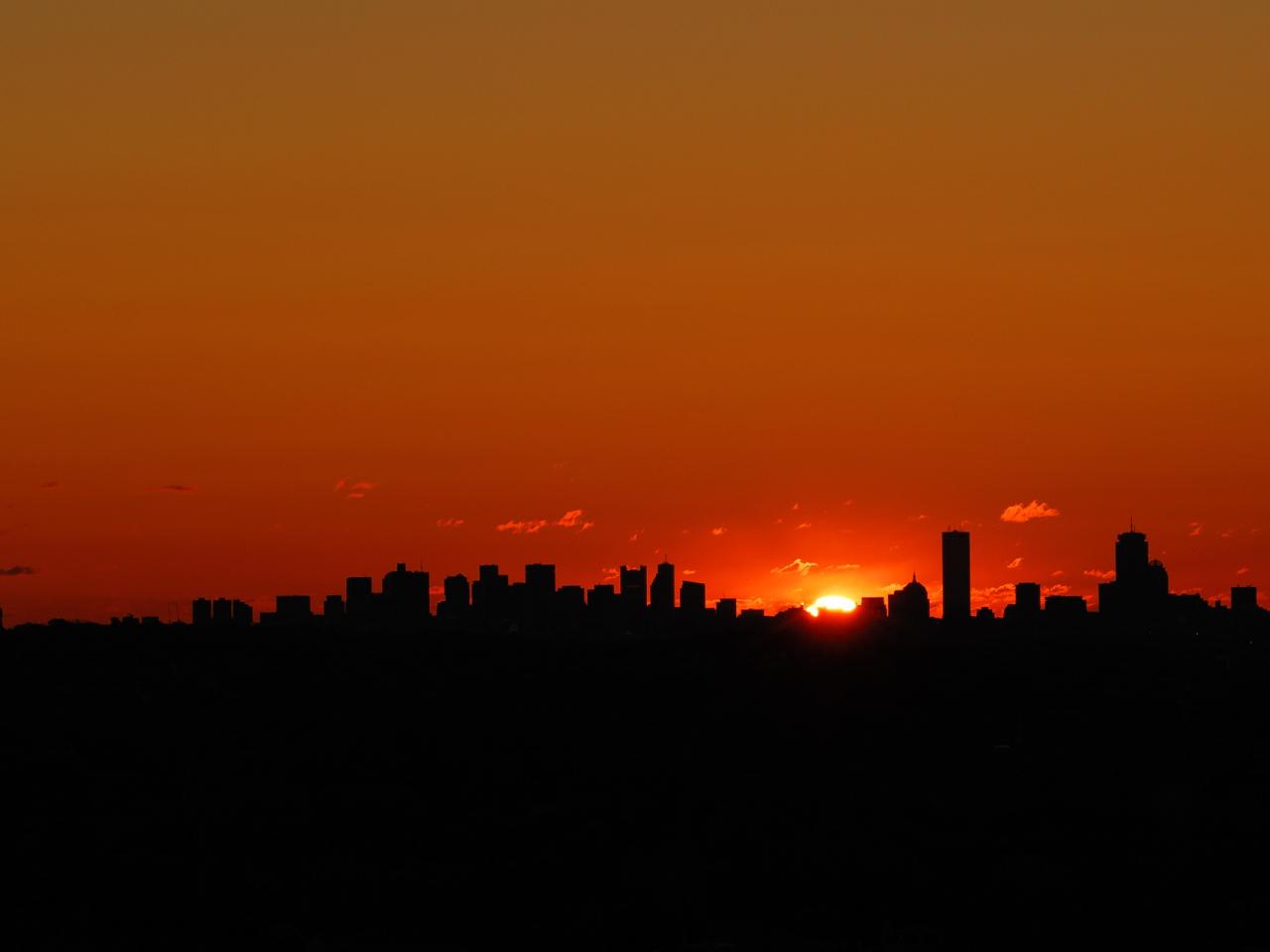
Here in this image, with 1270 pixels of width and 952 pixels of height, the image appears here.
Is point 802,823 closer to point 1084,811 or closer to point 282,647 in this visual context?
point 1084,811

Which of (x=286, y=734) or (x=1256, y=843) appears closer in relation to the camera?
(x=1256, y=843)

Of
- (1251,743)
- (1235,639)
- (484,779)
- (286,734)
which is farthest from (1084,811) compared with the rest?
(1235,639)

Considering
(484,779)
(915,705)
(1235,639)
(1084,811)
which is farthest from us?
(1235,639)

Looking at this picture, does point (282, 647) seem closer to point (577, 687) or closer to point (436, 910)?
point (577, 687)

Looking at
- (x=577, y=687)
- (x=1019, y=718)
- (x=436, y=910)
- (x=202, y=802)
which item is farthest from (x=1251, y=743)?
(x=202, y=802)

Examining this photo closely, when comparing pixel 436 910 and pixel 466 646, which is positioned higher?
pixel 466 646

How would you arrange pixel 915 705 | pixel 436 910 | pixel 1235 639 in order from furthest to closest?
pixel 1235 639 < pixel 915 705 < pixel 436 910
